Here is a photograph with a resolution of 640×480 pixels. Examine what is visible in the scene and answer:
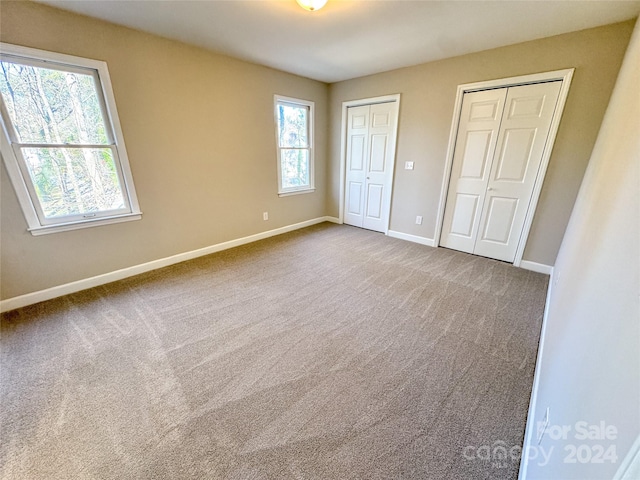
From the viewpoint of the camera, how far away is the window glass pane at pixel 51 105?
2.04 m

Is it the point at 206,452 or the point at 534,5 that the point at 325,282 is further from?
the point at 534,5

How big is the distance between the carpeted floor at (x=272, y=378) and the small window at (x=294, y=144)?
2.05m

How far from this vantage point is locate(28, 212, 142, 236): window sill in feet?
7.49

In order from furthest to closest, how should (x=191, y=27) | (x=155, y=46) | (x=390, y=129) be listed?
1. (x=390, y=129)
2. (x=155, y=46)
3. (x=191, y=27)

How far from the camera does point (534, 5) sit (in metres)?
1.98

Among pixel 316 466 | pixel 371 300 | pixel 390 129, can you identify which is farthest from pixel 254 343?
pixel 390 129

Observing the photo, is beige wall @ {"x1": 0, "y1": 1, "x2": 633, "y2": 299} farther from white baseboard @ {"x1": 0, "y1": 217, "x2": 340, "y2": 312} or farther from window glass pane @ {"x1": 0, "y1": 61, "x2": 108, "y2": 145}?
window glass pane @ {"x1": 0, "y1": 61, "x2": 108, "y2": 145}

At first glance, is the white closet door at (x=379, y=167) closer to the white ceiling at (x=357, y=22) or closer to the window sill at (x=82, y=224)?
the white ceiling at (x=357, y=22)

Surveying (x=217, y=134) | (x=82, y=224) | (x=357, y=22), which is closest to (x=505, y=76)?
Answer: (x=357, y=22)

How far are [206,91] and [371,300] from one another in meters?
3.07

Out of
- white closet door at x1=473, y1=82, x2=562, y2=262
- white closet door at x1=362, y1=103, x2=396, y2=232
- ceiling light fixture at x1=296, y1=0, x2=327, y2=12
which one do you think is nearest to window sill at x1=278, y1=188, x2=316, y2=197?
white closet door at x1=362, y1=103, x2=396, y2=232

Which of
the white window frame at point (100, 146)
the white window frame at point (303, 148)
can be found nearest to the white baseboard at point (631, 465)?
the white window frame at point (100, 146)

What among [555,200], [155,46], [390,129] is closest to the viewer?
[155,46]

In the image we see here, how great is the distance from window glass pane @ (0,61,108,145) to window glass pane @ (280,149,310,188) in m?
2.28
